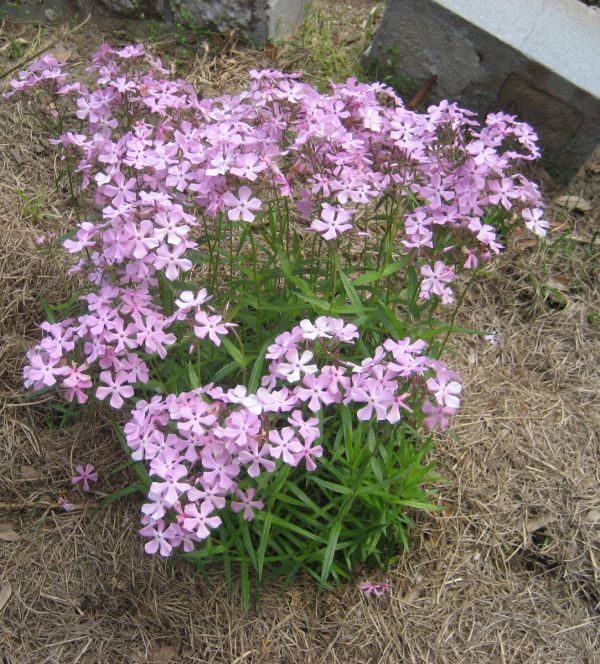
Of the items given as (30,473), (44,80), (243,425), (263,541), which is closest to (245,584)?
(263,541)

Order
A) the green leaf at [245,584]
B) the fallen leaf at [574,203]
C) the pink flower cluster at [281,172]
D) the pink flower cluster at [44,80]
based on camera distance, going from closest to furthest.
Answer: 1. the pink flower cluster at [281,172]
2. the green leaf at [245,584]
3. the pink flower cluster at [44,80]
4. the fallen leaf at [574,203]

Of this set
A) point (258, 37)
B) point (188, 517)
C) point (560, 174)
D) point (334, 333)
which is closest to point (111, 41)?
point (258, 37)

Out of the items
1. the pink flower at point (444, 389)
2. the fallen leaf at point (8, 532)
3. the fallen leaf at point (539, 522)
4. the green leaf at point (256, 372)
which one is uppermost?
the pink flower at point (444, 389)

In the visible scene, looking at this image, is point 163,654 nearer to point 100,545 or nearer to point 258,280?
point 100,545

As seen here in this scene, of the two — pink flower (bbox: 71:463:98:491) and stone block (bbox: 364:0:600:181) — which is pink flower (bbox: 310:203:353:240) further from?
stone block (bbox: 364:0:600:181)

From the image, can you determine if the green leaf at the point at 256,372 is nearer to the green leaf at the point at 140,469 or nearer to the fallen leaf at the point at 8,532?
the green leaf at the point at 140,469

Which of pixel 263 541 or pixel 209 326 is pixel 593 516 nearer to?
pixel 263 541

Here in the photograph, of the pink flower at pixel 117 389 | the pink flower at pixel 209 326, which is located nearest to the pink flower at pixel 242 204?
the pink flower at pixel 209 326
